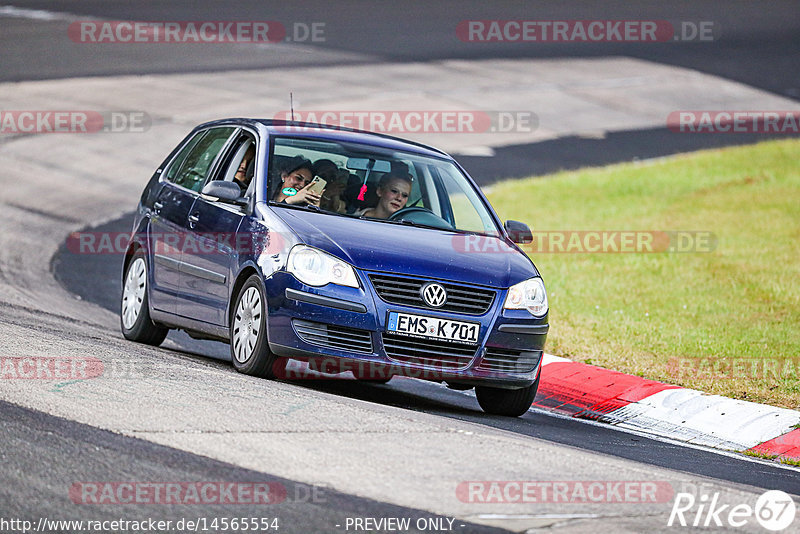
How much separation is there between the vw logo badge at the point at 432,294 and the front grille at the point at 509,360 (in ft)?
1.57

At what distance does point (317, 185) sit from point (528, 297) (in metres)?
1.63

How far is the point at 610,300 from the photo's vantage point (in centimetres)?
1343

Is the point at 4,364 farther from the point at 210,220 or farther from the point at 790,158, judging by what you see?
the point at 790,158

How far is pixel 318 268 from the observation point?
26.3ft

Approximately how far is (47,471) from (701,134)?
23.3 meters

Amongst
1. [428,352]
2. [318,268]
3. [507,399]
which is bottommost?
[507,399]

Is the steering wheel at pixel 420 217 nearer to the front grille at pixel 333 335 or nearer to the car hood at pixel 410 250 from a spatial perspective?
the car hood at pixel 410 250

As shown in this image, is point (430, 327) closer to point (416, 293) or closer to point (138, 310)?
point (416, 293)

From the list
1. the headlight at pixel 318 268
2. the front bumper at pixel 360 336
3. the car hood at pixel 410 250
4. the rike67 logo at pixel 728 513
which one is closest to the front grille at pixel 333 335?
the front bumper at pixel 360 336

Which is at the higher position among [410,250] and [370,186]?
[370,186]

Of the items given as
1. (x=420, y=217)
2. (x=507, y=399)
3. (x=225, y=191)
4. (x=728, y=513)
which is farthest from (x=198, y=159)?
(x=728, y=513)

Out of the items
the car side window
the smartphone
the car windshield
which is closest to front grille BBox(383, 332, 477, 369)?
the car windshield

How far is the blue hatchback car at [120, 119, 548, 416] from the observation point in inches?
315

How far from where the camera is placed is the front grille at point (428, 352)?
8005mm
